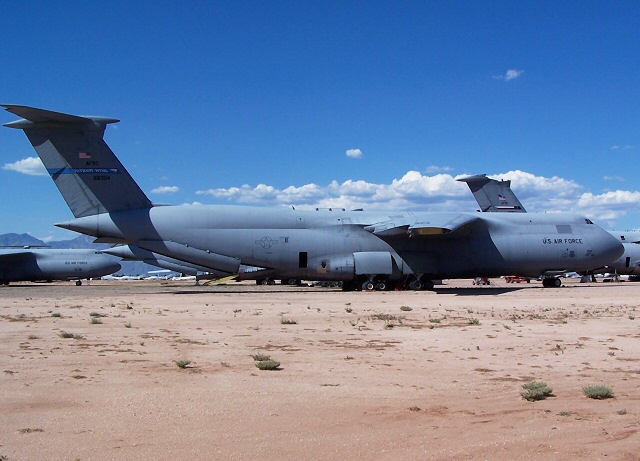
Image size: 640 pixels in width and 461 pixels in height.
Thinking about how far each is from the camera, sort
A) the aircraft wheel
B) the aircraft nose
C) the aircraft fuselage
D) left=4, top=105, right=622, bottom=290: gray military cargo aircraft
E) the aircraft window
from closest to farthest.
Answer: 1. left=4, top=105, right=622, bottom=290: gray military cargo aircraft
2. the aircraft fuselage
3. the aircraft window
4. the aircraft wheel
5. the aircraft nose

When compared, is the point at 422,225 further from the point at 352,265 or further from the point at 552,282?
the point at 552,282

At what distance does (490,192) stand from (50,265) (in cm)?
3946

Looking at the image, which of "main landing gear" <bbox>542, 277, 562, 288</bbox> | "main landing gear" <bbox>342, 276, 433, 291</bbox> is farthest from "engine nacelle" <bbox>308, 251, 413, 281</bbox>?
"main landing gear" <bbox>542, 277, 562, 288</bbox>

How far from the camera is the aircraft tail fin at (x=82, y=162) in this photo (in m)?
30.1

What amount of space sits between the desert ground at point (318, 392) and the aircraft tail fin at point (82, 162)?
52.3ft

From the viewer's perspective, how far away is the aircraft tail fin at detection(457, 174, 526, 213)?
51375 mm

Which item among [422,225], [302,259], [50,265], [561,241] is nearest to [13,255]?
[50,265]

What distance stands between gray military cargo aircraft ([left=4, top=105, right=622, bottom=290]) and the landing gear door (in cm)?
5

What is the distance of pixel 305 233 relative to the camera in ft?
110

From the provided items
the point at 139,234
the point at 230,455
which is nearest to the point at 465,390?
the point at 230,455

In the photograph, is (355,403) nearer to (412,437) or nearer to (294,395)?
(294,395)

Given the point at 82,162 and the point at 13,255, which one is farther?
the point at 13,255

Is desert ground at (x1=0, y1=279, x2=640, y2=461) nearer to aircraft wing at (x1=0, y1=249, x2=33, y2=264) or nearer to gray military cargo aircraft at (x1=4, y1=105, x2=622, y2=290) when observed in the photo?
gray military cargo aircraft at (x1=4, y1=105, x2=622, y2=290)

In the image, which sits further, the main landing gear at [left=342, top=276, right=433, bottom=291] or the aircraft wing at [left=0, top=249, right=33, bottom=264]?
the aircraft wing at [left=0, top=249, right=33, bottom=264]
